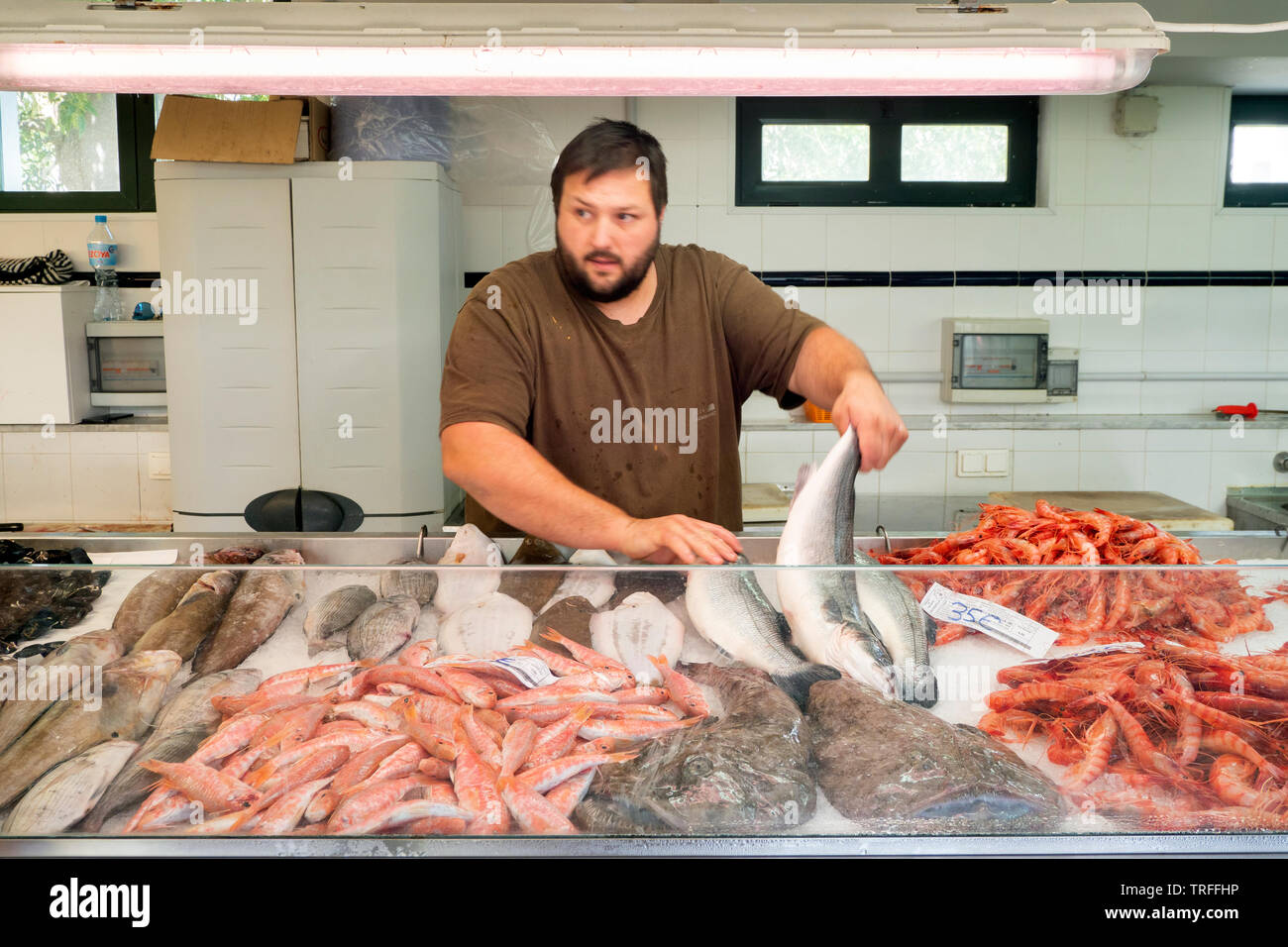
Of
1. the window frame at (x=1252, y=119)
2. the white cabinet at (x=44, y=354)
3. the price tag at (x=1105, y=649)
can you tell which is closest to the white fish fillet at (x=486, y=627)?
the price tag at (x=1105, y=649)

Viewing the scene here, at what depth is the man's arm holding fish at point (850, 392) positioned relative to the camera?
1.56 m

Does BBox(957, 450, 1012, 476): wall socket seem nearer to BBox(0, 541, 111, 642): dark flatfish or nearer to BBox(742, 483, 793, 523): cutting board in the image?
BBox(742, 483, 793, 523): cutting board

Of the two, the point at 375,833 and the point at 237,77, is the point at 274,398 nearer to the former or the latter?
the point at 237,77

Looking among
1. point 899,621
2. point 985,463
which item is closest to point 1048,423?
point 985,463

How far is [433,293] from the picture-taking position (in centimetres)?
350

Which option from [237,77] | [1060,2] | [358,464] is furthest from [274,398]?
[1060,2]

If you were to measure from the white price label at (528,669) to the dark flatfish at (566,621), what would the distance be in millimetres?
22

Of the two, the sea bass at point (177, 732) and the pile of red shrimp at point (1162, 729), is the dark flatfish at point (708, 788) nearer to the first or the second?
the pile of red shrimp at point (1162, 729)

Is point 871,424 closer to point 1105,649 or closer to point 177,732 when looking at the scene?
point 1105,649

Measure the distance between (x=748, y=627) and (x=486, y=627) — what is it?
0.31m

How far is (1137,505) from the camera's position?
3408mm

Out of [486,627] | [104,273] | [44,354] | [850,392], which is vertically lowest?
[486,627]

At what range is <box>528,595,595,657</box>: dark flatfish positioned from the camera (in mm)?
1146
